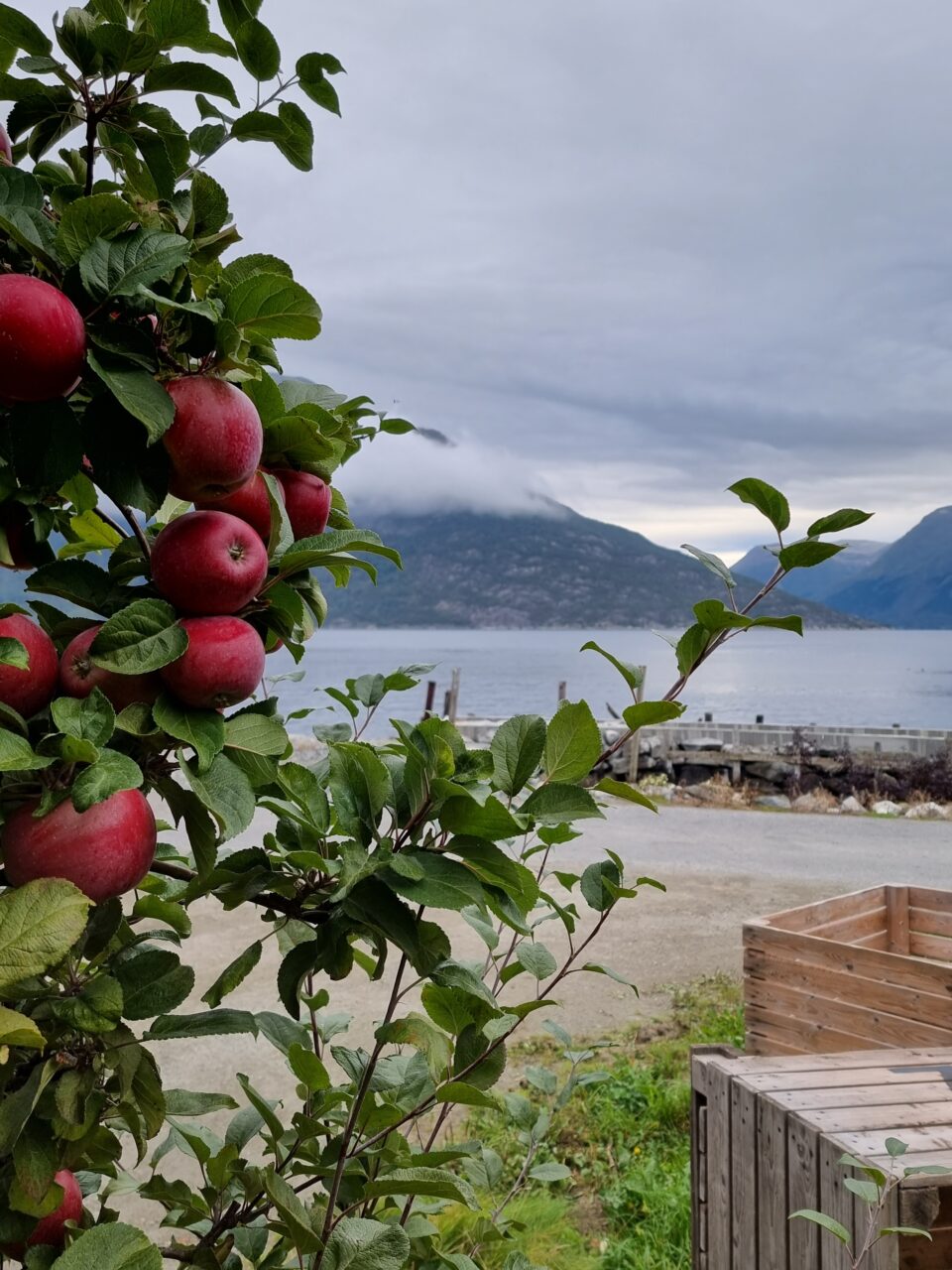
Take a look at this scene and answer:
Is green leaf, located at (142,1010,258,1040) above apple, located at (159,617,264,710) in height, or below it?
below

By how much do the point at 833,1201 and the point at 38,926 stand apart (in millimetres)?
2489

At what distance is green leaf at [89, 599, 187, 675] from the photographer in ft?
2.49

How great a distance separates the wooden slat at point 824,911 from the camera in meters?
4.23

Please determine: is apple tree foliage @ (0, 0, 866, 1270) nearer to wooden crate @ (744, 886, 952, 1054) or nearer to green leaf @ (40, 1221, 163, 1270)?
green leaf @ (40, 1221, 163, 1270)

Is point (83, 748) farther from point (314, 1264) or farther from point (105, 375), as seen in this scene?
point (314, 1264)

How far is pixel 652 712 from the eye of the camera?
1.01 metres

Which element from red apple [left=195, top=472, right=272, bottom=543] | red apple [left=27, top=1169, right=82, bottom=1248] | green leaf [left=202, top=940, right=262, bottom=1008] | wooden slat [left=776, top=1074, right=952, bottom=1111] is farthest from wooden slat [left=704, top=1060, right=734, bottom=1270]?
red apple [left=195, top=472, right=272, bottom=543]

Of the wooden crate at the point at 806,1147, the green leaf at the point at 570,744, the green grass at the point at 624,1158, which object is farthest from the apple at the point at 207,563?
the green grass at the point at 624,1158

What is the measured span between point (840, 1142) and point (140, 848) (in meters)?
2.30

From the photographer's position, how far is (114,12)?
848mm

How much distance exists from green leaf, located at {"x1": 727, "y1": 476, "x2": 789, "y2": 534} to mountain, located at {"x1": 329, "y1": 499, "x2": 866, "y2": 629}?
15205 cm

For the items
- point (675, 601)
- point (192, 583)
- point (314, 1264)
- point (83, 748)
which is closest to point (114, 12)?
point (192, 583)

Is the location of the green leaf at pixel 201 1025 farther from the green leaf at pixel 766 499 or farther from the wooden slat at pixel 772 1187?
the wooden slat at pixel 772 1187

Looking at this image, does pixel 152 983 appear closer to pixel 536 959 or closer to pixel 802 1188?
pixel 536 959
